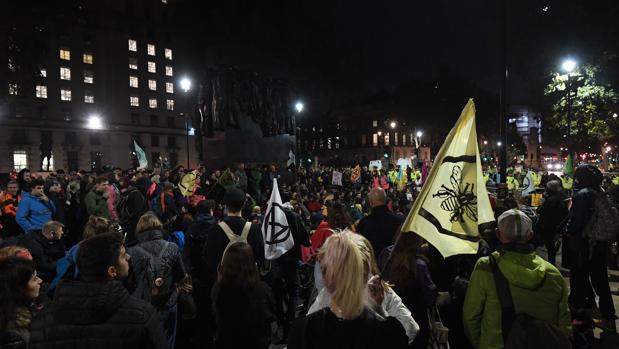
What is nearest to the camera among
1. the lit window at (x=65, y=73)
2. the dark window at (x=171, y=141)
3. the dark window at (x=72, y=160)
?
the lit window at (x=65, y=73)

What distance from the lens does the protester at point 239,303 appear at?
3.74 m

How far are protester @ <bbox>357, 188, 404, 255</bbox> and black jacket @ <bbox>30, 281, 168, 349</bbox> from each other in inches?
115

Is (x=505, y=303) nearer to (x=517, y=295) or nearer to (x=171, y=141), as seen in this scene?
(x=517, y=295)

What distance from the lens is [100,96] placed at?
2689 inches

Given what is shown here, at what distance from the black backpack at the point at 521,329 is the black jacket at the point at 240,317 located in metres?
1.98

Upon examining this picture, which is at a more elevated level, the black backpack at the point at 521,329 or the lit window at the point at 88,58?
the lit window at the point at 88,58

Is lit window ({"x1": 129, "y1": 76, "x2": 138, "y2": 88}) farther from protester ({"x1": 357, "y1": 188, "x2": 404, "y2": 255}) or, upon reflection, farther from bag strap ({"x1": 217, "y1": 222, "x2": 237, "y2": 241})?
protester ({"x1": 357, "y1": 188, "x2": 404, "y2": 255})

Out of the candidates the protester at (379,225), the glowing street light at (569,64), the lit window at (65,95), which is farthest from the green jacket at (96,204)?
the lit window at (65,95)

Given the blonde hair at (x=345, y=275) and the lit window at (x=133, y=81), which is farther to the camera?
the lit window at (x=133, y=81)

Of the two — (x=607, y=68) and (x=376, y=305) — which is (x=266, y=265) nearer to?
(x=376, y=305)

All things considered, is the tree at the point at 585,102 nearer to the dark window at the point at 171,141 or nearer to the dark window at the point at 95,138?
the dark window at the point at 95,138

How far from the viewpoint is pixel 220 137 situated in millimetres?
19438

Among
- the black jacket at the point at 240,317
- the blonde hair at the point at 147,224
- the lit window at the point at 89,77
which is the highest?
the lit window at the point at 89,77

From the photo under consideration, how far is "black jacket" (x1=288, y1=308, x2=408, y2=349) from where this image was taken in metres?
2.00
